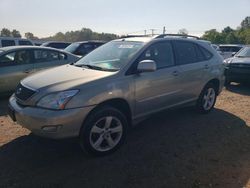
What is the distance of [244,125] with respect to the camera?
19.1 ft

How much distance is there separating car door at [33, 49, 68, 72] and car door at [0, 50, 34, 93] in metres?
0.19

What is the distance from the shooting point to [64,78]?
4168 millimetres

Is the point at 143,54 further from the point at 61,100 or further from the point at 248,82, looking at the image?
the point at 248,82

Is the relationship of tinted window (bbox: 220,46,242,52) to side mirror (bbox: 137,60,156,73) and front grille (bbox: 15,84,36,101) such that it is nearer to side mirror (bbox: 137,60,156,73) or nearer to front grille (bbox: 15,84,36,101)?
side mirror (bbox: 137,60,156,73)

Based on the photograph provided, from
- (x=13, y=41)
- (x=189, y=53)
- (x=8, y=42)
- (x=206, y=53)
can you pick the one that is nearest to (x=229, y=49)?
(x=13, y=41)

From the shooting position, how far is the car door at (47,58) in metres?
7.79

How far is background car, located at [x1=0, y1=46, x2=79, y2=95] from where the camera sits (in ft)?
23.5

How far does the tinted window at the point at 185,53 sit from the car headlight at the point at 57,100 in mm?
2411

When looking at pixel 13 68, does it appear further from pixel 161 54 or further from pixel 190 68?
pixel 190 68

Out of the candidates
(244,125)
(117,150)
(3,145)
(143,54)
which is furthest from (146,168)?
(244,125)

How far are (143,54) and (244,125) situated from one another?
2724 mm

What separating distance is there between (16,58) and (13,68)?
31cm

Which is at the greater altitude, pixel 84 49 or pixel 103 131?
pixel 84 49

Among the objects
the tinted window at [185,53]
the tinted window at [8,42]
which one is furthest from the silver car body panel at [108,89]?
the tinted window at [8,42]
